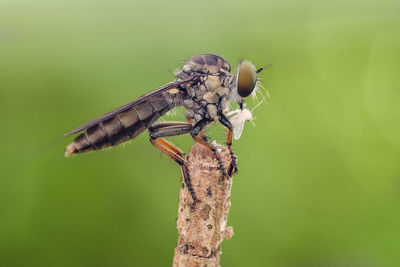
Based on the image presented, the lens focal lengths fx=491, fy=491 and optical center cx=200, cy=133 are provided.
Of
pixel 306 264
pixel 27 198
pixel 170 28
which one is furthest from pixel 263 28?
pixel 27 198

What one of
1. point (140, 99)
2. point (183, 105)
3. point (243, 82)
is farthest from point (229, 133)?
point (183, 105)

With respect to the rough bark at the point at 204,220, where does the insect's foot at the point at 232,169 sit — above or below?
above

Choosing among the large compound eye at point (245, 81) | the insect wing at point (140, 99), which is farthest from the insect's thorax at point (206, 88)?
the large compound eye at point (245, 81)

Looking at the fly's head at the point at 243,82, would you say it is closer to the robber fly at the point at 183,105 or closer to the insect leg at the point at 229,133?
the robber fly at the point at 183,105

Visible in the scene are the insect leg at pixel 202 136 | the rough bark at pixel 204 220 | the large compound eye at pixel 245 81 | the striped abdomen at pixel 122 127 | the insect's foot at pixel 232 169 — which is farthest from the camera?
the striped abdomen at pixel 122 127

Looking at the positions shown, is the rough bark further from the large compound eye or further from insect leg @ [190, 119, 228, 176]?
the large compound eye

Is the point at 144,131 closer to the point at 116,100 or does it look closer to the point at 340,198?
the point at 116,100

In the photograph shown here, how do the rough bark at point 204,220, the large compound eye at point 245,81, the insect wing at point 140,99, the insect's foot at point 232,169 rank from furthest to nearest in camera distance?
the large compound eye at point 245,81 < the insect wing at point 140,99 < the insect's foot at point 232,169 < the rough bark at point 204,220

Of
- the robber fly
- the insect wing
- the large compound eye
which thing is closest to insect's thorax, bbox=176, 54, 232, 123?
the robber fly
